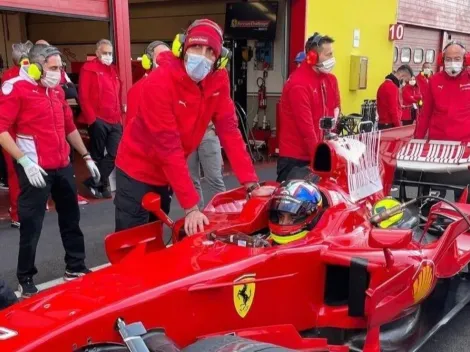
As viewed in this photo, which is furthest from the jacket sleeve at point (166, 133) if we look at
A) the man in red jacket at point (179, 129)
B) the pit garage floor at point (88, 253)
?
the pit garage floor at point (88, 253)

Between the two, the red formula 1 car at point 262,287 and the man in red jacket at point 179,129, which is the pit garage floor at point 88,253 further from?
the man in red jacket at point 179,129

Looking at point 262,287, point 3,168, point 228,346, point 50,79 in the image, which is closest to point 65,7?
point 3,168

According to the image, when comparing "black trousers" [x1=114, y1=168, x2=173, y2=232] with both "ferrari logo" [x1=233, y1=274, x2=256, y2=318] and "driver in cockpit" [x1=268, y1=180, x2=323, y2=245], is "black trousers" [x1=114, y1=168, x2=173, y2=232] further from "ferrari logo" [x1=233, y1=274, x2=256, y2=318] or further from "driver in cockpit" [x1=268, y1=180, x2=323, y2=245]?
"ferrari logo" [x1=233, y1=274, x2=256, y2=318]

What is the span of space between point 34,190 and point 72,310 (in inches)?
85.5

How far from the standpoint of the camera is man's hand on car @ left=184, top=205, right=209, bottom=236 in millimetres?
2953

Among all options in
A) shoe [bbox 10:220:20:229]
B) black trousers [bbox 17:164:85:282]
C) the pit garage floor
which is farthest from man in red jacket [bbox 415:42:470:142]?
shoe [bbox 10:220:20:229]

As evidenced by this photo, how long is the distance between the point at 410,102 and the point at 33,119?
956 centimetres

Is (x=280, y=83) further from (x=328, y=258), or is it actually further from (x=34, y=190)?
(x=328, y=258)

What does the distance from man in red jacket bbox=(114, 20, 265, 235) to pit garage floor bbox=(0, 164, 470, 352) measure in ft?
5.31

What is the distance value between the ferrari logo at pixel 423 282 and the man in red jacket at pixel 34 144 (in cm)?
262

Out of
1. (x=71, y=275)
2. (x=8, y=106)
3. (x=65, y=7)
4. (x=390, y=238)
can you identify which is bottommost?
(x=71, y=275)

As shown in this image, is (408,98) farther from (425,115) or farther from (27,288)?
(27,288)

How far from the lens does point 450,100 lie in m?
5.43

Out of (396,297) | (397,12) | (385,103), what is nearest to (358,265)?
(396,297)
